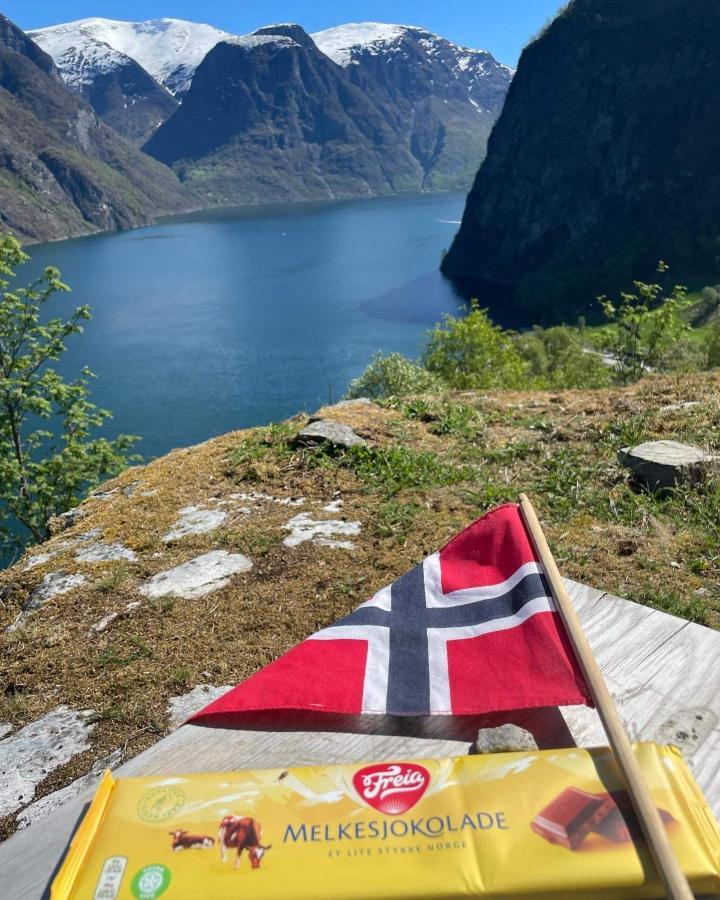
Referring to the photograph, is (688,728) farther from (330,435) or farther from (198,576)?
(330,435)

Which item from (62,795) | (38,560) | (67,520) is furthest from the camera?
(67,520)

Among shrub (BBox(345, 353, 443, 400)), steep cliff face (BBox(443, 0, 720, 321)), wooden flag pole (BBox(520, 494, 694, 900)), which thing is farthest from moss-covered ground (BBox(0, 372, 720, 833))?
steep cliff face (BBox(443, 0, 720, 321))

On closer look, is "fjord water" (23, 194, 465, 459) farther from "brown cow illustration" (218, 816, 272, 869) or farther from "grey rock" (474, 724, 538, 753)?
"brown cow illustration" (218, 816, 272, 869)

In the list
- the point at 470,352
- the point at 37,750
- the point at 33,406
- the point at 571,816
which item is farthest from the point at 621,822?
the point at 470,352

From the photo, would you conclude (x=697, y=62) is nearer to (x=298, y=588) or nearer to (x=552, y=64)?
(x=552, y=64)

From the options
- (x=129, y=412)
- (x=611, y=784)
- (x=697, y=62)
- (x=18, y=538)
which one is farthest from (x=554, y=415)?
(x=697, y=62)

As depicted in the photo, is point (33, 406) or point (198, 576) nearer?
point (198, 576)
